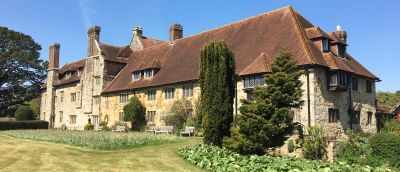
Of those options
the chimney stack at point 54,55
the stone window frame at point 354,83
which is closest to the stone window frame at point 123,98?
the chimney stack at point 54,55

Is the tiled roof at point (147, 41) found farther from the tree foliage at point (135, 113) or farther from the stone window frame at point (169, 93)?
the stone window frame at point (169, 93)

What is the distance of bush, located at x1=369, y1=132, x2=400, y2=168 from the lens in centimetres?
2164

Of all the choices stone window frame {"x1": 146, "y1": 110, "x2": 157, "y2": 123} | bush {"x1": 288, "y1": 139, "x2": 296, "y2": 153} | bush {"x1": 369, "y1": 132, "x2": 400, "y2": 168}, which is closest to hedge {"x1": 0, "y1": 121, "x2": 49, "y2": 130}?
stone window frame {"x1": 146, "y1": 110, "x2": 157, "y2": 123}

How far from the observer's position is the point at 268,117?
20.7m

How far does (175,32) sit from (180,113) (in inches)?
534

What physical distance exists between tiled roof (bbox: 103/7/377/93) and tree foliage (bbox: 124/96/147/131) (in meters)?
1.75

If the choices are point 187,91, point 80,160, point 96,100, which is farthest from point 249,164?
point 96,100

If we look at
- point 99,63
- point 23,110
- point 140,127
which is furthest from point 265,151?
point 23,110

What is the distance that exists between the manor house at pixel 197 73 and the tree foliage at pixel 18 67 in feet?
38.9

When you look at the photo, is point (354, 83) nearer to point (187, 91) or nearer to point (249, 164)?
point (187, 91)

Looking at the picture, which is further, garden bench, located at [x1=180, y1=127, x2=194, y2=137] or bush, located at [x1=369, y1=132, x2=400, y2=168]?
garden bench, located at [x1=180, y1=127, x2=194, y2=137]

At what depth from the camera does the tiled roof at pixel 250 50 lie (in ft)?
94.8

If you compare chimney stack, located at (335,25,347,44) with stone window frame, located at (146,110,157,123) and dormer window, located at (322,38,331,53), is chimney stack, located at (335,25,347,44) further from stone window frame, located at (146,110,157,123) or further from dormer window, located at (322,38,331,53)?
stone window frame, located at (146,110,157,123)

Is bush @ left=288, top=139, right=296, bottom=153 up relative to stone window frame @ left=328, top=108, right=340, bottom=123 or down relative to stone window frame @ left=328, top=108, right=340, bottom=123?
down
